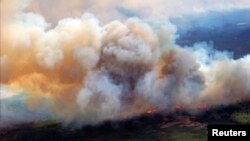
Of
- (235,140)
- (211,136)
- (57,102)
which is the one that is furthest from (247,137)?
(57,102)

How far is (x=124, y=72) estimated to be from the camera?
7800 inches

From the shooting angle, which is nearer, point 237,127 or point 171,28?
point 237,127

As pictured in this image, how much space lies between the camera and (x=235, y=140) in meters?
104

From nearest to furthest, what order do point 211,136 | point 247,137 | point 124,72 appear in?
point 211,136 < point 247,137 < point 124,72

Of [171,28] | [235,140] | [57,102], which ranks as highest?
[171,28]

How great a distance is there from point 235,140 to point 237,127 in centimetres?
721

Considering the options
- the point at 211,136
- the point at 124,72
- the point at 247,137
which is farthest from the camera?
the point at 124,72

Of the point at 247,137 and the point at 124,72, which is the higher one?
the point at 124,72

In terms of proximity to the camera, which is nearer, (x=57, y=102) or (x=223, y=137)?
(x=223, y=137)

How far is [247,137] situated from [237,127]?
544 cm

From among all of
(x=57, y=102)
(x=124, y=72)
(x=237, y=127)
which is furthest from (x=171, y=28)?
(x=237, y=127)

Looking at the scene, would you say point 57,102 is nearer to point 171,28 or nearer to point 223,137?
point 171,28

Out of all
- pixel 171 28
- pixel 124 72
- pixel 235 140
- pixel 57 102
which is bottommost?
pixel 235 140

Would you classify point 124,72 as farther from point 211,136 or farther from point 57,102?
point 211,136
